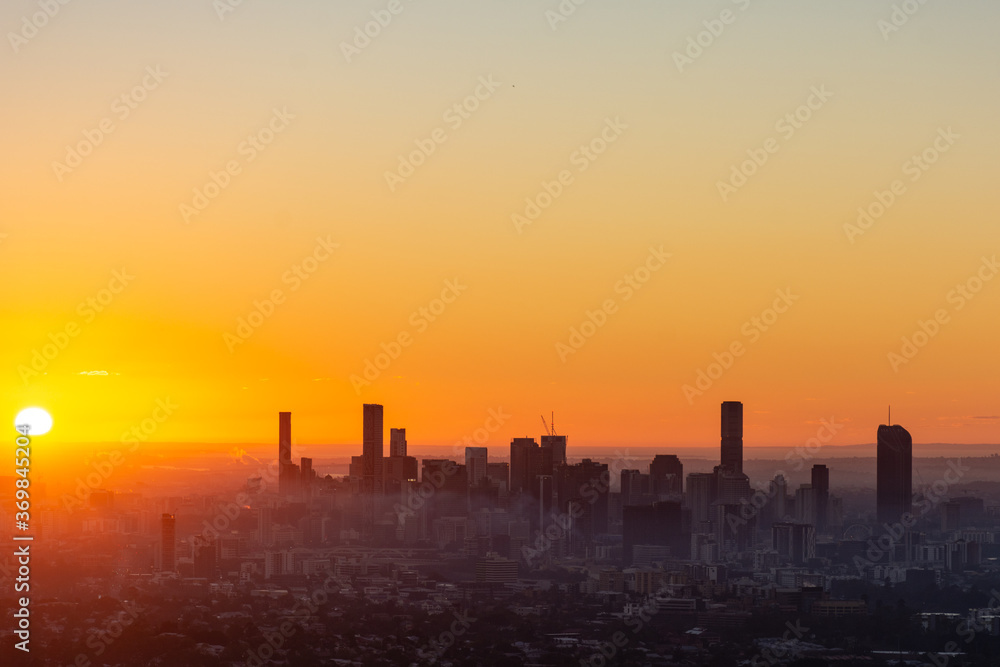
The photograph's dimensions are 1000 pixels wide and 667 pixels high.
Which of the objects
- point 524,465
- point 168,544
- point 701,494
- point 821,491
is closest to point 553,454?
point 524,465

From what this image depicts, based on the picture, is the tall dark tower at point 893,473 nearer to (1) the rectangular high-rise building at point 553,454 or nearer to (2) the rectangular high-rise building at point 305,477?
(1) the rectangular high-rise building at point 553,454

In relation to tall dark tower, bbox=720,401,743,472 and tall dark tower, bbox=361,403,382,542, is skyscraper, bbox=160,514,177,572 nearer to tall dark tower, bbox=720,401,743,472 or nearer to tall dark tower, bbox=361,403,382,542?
tall dark tower, bbox=361,403,382,542

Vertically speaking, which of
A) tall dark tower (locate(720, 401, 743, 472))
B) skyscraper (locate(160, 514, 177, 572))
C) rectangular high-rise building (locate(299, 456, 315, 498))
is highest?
tall dark tower (locate(720, 401, 743, 472))

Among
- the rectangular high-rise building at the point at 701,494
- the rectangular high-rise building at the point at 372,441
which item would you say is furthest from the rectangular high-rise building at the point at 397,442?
the rectangular high-rise building at the point at 701,494

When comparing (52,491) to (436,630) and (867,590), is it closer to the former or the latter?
(436,630)

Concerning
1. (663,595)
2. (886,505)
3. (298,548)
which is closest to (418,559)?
(298,548)

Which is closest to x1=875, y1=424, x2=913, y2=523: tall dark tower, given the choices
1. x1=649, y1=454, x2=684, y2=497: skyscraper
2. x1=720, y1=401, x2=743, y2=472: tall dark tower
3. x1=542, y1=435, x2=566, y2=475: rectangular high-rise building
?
x1=720, y1=401, x2=743, y2=472: tall dark tower

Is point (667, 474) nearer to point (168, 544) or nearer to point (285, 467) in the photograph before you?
point (285, 467)
